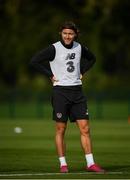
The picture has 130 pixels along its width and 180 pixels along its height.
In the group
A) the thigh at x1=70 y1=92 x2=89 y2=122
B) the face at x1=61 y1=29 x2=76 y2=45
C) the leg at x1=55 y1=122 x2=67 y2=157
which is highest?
the face at x1=61 y1=29 x2=76 y2=45

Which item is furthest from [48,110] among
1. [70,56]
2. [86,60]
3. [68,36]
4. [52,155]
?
[68,36]

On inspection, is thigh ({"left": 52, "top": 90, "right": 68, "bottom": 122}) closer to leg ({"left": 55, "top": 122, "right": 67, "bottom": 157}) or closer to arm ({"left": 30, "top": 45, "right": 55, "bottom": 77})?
leg ({"left": 55, "top": 122, "right": 67, "bottom": 157})

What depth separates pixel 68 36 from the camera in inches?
552

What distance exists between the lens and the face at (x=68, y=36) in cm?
1402

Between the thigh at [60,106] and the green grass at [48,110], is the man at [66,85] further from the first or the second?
the green grass at [48,110]

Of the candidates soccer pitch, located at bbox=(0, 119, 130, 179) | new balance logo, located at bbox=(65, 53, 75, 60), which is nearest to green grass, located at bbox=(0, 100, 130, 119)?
soccer pitch, located at bbox=(0, 119, 130, 179)

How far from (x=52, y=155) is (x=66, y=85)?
3.86 m

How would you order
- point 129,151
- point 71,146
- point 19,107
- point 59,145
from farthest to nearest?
point 19,107, point 71,146, point 129,151, point 59,145

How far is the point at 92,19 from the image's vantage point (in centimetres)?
5297

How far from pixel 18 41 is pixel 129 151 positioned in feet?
129

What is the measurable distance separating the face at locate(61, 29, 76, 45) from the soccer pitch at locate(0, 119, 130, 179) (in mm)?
1950

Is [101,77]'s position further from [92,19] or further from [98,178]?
[98,178]

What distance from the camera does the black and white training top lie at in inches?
555

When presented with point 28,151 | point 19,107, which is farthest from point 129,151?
point 19,107
